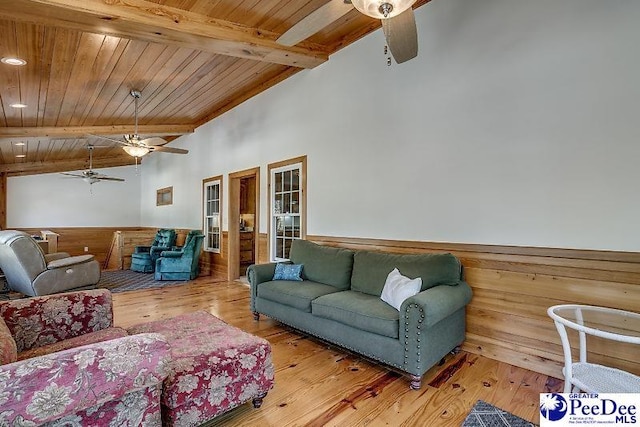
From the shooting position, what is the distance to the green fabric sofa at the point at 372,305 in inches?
94.0

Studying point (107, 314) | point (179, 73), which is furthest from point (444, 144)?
point (179, 73)

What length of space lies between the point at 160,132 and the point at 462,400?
23.5ft

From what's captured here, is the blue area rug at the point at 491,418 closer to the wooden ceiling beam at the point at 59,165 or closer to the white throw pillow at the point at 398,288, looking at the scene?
the white throw pillow at the point at 398,288

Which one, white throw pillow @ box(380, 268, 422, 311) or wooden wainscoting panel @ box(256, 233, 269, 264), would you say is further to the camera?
wooden wainscoting panel @ box(256, 233, 269, 264)

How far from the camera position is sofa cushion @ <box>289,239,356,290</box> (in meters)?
3.57

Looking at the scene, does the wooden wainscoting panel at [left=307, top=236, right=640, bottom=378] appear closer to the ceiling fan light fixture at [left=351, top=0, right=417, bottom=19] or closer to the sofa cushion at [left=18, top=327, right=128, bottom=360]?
the ceiling fan light fixture at [left=351, top=0, right=417, bottom=19]

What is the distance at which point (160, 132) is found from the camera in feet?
23.1

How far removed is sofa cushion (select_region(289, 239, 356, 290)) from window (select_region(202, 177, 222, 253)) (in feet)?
10.7

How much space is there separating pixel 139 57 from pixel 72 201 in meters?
7.46

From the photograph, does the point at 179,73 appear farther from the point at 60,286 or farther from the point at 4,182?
the point at 4,182

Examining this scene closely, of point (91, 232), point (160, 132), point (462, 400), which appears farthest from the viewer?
point (91, 232)

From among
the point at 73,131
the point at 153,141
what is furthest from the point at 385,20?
the point at 73,131

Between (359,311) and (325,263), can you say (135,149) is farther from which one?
(359,311)

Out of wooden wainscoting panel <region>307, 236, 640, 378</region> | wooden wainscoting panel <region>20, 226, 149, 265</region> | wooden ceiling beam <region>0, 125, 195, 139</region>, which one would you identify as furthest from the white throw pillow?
wooden wainscoting panel <region>20, 226, 149, 265</region>
